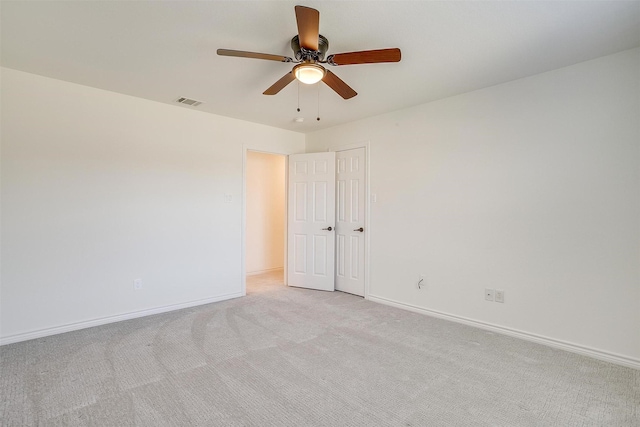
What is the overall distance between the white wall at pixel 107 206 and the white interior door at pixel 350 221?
1461mm

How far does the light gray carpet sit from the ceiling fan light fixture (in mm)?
2129

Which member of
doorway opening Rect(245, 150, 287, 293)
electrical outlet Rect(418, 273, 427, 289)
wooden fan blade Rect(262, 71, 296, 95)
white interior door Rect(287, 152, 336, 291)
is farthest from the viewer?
doorway opening Rect(245, 150, 287, 293)

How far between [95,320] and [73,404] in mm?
1491

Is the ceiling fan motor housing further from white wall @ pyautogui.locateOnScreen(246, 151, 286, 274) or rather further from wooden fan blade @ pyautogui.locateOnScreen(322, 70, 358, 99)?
white wall @ pyautogui.locateOnScreen(246, 151, 286, 274)

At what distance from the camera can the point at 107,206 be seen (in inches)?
127

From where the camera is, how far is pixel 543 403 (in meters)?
1.91

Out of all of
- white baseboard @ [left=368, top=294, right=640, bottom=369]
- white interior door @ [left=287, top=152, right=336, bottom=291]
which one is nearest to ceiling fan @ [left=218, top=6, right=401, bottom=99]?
white interior door @ [left=287, top=152, right=336, bottom=291]

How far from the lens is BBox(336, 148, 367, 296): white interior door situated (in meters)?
4.29

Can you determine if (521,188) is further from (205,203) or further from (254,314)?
(205,203)

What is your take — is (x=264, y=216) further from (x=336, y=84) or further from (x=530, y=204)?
(x=530, y=204)

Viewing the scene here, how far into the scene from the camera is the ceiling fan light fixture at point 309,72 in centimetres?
204

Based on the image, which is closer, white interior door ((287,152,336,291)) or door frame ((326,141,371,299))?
door frame ((326,141,371,299))

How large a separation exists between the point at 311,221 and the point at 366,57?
2.95 m

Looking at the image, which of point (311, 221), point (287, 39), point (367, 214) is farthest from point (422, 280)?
point (287, 39)
